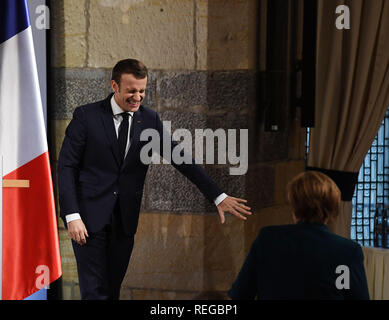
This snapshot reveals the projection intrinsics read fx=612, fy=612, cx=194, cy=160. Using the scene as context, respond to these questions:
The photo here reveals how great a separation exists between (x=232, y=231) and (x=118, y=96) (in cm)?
86

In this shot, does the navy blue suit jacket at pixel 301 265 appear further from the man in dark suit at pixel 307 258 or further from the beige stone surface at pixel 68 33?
the beige stone surface at pixel 68 33

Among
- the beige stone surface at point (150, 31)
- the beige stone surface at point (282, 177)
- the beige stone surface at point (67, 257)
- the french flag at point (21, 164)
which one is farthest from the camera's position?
the beige stone surface at point (282, 177)

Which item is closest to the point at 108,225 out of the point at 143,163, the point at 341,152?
the point at 143,163

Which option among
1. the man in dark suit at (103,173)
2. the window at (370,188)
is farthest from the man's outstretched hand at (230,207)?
the window at (370,188)

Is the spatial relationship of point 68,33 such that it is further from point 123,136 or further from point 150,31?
point 123,136

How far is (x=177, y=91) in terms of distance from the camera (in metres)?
2.93

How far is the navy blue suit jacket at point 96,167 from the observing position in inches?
106

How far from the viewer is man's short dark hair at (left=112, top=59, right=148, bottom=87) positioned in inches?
106

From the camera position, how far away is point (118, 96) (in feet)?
8.86

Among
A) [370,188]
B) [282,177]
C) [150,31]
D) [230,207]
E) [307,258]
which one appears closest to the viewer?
[307,258]

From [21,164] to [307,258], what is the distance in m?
1.43

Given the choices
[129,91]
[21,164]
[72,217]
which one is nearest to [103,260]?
[72,217]
